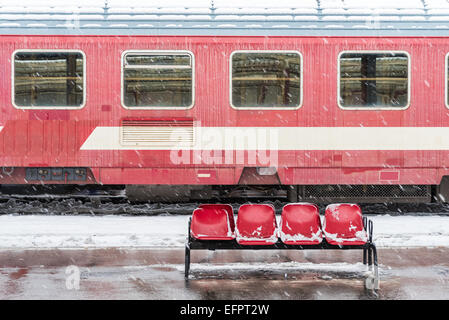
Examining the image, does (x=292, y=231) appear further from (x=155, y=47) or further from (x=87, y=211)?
(x=87, y=211)

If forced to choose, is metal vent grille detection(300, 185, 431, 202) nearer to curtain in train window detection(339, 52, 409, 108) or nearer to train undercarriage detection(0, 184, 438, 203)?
train undercarriage detection(0, 184, 438, 203)

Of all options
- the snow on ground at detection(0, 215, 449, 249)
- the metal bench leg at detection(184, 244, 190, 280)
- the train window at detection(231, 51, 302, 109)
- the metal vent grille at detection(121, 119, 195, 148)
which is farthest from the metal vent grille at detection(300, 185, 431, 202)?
the metal bench leg at detection(184, 244, 190, 280)

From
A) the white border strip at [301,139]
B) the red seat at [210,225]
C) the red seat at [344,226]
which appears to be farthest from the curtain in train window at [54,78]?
the red seat at [344,226]

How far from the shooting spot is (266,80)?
1145 centimetres

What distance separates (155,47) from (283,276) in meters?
5.79

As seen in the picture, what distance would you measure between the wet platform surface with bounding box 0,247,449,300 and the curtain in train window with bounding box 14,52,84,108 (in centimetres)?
393

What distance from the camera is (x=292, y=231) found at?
6.72 metres

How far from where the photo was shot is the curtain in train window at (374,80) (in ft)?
37.7

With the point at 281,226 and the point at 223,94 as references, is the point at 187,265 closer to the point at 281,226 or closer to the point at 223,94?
the point at 281,226

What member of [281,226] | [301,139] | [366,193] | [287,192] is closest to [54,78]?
[301,139]

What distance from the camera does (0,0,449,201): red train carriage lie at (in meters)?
11.4

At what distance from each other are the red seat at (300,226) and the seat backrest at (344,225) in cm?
12

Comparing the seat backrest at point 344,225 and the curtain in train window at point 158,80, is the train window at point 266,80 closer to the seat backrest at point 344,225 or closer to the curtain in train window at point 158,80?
the curtain in train window at point 158,80
